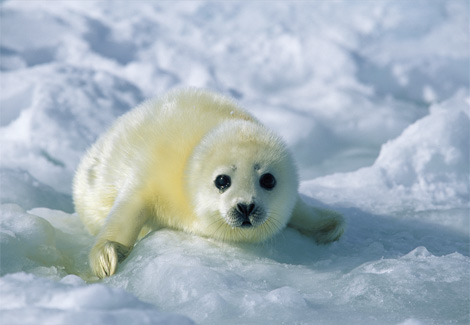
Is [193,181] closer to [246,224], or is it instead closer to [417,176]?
[246,224]

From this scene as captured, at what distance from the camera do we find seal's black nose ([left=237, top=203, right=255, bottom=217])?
9.64ft

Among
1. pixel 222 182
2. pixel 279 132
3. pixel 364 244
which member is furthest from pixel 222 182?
pixel 279 132

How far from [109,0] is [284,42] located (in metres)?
3.29

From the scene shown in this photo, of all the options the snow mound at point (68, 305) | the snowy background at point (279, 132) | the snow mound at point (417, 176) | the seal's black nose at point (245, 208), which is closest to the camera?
the snow mound at point (68, 305)

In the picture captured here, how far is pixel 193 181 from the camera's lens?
124 inches

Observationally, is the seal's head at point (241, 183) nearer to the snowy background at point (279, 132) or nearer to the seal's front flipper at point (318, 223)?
the snowy background at point (279, 132)

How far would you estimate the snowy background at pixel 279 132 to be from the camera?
2.39m

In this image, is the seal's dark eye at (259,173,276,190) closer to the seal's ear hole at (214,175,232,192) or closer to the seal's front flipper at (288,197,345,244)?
the seal's ear hole at (214,175,232,192)

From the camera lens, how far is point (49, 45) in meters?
8.45

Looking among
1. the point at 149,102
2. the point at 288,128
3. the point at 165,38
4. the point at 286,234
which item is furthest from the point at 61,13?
the point at 286,234

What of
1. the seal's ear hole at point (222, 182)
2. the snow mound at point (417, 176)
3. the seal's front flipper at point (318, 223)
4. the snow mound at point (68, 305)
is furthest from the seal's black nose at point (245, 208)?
the snow mound at point (417, 176)

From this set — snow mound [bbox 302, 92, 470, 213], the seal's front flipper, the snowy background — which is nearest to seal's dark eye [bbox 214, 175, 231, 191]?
the snowy background

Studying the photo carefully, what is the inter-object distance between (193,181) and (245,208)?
0.36m

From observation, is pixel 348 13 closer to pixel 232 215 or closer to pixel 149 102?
pixel 149 102
